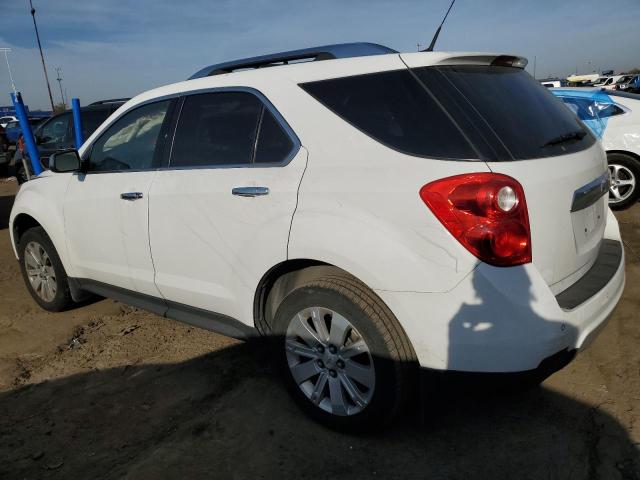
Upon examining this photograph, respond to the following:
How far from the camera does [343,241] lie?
7.41 ft

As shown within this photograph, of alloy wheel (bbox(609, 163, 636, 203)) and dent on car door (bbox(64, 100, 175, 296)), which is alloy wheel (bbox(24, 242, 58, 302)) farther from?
alloy wheel (bbox(609, 163, 636, 203))

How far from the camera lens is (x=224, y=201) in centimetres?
273

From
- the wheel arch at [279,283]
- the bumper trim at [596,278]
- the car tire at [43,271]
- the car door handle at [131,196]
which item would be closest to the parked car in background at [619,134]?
the bumper trim at [596,278]

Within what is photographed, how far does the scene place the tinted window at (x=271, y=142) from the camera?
2574mm

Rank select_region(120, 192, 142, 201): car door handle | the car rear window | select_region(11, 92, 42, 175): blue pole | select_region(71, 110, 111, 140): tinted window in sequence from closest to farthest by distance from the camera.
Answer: the car rear window
select_region(120, 192, 142, 201): car door handle
select_region(11, 92, 42, 175): blue pole
select_region(71, 110, 111, 140): tinted window

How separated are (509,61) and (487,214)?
42.4 inches

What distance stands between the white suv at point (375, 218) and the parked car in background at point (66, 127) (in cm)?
576

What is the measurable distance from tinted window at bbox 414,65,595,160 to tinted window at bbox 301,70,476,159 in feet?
0.36

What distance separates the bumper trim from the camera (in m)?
2.21

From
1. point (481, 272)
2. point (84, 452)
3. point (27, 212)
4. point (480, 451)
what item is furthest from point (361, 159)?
point (27, 212)

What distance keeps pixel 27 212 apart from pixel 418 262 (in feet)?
11.5

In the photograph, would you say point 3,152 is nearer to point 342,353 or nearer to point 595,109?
point 595,109

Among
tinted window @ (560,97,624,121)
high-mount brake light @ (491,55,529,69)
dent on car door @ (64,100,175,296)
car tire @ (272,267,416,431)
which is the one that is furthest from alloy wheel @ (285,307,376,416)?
tinted window @ (560,97,624,121)

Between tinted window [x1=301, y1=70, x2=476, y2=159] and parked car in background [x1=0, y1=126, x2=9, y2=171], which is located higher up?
tinted window [x1=301, y1=70, x2=476, y2=159]
